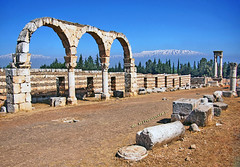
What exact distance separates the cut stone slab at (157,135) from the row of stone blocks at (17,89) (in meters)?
7.64

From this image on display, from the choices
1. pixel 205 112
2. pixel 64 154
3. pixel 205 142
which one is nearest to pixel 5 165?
pixel 64 154

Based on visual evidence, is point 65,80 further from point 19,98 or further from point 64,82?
point 19,98

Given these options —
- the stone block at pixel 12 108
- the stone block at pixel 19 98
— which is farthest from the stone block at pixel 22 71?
the stone block at pixel 12 108

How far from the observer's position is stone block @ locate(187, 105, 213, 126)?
6604mm

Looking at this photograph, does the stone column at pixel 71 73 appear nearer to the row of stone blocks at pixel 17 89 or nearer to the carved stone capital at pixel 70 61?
the carved stone capital at pixel 70 61

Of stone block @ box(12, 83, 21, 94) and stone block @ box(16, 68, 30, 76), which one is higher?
stone block @ box(16, 68, 30, 76)

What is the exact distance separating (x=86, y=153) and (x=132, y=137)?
1.62 metres

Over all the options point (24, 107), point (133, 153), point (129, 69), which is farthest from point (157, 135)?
point (129, 69)

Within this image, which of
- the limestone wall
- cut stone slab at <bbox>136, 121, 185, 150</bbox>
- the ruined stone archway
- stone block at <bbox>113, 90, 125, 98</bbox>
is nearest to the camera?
cut stone slab at <bbox>136, 121, 185, 150</bbox>

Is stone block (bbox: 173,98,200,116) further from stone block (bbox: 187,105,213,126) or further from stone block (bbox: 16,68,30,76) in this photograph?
stone block (bbox: 16,68,30,76)

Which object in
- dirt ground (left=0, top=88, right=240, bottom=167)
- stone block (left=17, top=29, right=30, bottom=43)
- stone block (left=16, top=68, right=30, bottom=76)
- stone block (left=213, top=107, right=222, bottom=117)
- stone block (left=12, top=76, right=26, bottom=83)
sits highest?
stone block (left=17, top=29, right=30, bottom=43)

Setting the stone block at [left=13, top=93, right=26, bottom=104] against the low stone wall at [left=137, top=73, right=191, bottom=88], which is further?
the low stone wall at [left=137, top=73, right=191, bottom=88]

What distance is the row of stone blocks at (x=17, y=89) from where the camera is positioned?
32.8 ft

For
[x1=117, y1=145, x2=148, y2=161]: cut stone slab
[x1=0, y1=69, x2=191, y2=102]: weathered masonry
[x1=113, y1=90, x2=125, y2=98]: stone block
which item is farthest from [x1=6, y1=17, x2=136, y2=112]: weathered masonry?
[x1=117, y1=145, x2=148, y2=161]: cut stone slab
